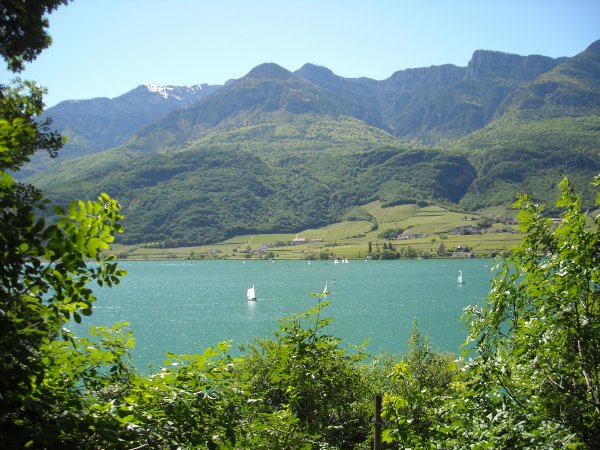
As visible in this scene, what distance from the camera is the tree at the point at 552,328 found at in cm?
552

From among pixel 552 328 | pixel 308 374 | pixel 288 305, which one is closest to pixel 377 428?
pixel 552 328

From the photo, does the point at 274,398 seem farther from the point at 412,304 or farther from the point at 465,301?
the point at 465,301

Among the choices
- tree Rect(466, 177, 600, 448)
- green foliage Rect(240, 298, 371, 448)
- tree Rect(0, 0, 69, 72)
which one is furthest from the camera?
tree Rect(0, 0, 69, 72)

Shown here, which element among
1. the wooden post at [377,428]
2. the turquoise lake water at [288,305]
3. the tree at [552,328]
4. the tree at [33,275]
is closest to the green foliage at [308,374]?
the wooden post at [377,428]

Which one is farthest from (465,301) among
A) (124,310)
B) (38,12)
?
(38,12)

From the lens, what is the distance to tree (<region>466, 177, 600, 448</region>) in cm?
552

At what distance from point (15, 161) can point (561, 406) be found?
611 centimetres

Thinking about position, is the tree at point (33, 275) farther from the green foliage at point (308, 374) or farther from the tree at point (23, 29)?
the tree at point (23, 29)

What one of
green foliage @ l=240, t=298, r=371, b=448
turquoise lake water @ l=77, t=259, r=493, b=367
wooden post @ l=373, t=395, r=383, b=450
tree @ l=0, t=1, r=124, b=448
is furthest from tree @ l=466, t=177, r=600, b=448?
turquoise lake water @ l=77, t=259, r=493, b=367

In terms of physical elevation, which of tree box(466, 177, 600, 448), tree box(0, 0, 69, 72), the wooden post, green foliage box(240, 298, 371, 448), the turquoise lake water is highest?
tree box(0, 0, 69, 72)

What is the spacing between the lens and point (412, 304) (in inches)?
3676

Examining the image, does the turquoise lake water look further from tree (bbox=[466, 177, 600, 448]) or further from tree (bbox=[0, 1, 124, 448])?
tree (bbox=[0, 1, 124, 448])

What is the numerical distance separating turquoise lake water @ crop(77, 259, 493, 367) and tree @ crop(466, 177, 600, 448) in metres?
19.3

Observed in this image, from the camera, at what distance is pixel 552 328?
579 centimetres
